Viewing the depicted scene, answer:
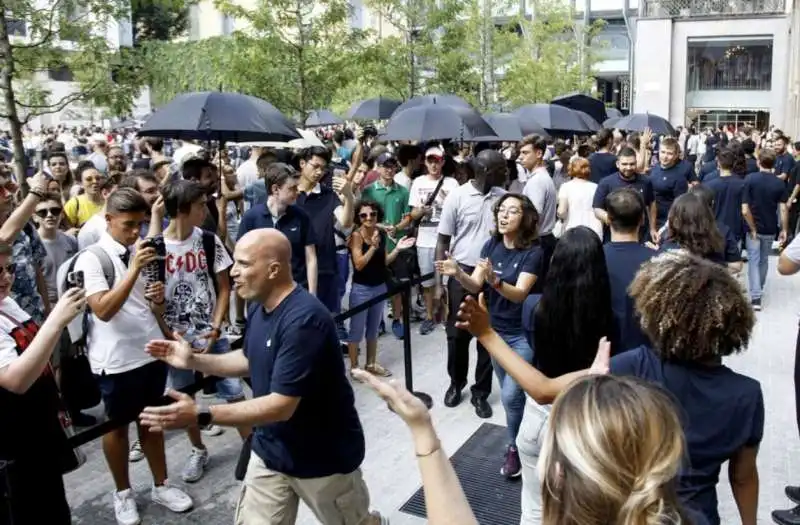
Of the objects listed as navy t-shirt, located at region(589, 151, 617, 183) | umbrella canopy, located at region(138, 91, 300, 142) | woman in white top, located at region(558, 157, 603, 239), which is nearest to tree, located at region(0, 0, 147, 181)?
umbrella canopy, located at region(138, 91, 300, 142)

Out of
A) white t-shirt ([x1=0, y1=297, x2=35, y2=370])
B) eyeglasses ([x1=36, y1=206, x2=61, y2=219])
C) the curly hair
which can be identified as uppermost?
eyeglasses ([x1=36, y1=206, x2=61, y2=219])

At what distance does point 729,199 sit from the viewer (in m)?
9.41

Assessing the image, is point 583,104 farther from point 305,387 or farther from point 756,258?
point 305,387

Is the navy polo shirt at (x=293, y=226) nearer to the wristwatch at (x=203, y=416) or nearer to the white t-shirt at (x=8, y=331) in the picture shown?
the white t-shirt at (x=8, y=331)

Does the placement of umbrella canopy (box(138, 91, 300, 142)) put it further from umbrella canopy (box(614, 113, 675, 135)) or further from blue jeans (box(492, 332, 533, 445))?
umbrella canopy (box(614, 113, 675, 135))

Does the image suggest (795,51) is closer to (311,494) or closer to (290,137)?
(290,137)

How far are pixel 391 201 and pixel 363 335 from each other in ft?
5.85

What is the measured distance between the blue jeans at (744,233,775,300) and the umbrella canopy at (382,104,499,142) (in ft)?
12.5

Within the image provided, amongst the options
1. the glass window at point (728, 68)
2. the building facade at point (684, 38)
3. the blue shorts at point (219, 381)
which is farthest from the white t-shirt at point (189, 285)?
the glass window at point (728, 68)

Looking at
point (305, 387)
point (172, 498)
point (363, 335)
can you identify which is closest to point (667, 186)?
point (363, 335)

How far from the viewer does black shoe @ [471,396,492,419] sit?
6.37 metres

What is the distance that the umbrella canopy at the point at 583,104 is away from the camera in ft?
53.1

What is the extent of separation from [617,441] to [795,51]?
32876 mm

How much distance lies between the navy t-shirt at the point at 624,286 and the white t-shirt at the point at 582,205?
431 cm
